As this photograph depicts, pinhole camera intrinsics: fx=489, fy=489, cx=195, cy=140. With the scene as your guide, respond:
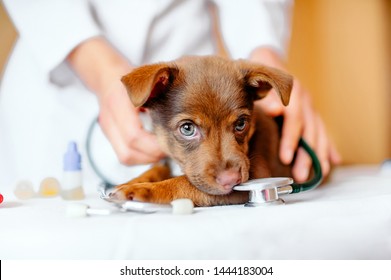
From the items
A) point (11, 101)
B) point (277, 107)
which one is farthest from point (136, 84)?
point (11, 101)

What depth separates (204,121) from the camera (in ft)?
4.69

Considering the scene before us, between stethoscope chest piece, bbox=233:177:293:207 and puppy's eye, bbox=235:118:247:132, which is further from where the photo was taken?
puppy's eye, bbox=235:118:247:132

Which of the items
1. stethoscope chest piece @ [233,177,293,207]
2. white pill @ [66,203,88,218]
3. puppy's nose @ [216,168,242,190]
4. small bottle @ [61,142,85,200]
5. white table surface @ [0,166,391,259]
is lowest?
white table surface @ [0,166,391,259]

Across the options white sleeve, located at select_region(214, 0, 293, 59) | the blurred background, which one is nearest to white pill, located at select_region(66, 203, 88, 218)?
white sleeve, located at select_region(214, 0, 293, 59)

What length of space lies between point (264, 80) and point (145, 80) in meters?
0.41

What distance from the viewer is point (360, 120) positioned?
142 inches

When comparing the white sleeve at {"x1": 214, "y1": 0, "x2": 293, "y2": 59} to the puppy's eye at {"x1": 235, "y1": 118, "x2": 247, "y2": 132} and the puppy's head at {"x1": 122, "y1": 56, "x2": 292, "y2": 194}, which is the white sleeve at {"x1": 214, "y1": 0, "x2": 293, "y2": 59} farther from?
the puppy's eye at {"x1": 235, "y1": 118, "x2": 247, "y2": 132}

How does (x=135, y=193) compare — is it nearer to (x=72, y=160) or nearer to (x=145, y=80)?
(x=145, y=80)

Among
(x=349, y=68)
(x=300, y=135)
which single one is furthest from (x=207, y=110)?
(x=349, y=68)

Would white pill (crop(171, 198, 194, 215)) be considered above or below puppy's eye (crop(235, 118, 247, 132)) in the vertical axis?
below

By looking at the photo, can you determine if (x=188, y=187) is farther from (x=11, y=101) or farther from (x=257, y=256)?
(x=11, y=101)

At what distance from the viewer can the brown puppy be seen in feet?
4.41

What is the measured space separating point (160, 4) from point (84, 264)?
133cm

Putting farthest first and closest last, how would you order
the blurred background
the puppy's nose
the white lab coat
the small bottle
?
the blurred background → the white lab coat → the small bottle → the puppy's nose
